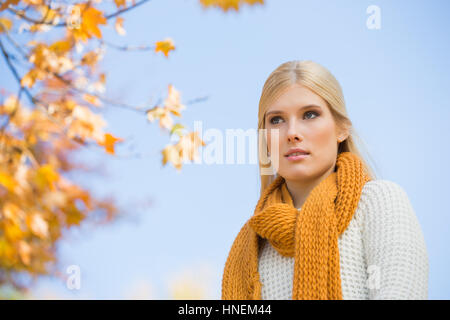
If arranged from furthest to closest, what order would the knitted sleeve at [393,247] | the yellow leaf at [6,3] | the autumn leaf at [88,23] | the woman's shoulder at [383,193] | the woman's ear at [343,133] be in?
the autumn leaf at [88,23]
the yellow leaf at [6,3]
the woman's ear at [343,133]
the woman's shoulder at [383,193]
the knitted sleeve at [393,247]

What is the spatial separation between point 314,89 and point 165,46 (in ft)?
3.76

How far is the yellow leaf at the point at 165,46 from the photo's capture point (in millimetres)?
2355

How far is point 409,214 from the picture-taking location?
1247mm

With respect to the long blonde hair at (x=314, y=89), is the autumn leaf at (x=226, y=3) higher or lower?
higher

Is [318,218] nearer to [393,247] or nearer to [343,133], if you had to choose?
[393,247]

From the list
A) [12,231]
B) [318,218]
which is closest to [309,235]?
[318,218]

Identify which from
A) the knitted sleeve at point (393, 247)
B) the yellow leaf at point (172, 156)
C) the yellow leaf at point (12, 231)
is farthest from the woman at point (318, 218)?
the yellow leaf at point (12, 231)

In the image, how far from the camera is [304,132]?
1383mm

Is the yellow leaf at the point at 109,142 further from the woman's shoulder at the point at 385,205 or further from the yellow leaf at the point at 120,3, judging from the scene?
the woman's shoulder at the point at 385,205

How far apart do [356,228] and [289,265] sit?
0.67 feet

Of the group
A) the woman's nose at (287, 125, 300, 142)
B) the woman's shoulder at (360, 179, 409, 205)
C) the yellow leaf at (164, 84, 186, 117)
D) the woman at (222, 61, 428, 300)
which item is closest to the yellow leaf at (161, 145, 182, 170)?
the yellow leaf at (164, 84, 186, 117)
